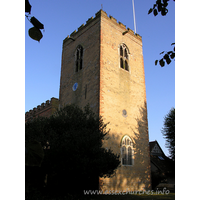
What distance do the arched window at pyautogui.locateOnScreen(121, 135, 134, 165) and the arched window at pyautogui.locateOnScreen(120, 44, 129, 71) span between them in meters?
7.03

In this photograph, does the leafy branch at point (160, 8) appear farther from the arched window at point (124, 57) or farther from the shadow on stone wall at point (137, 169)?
the arched window at point (124, 57)

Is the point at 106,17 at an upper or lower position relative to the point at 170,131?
upper

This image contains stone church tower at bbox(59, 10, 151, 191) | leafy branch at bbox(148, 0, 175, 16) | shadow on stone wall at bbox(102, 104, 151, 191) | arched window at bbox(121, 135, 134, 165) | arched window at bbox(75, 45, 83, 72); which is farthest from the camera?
arched window at bbox(75, 45, 83, 72)

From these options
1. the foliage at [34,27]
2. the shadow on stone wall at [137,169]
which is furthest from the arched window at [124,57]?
the foliage at [34,27]

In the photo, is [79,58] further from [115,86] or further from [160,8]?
[160,8]

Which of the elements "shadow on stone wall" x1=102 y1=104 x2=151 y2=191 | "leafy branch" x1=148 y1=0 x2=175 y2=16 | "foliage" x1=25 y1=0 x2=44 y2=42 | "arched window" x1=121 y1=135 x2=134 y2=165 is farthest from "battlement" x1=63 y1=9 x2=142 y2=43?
"foliage" x1=25 y1=0 x2=44 y2=42

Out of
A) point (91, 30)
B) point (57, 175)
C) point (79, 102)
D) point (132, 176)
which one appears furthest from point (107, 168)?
point (91, 30)

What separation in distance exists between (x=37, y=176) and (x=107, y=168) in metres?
3.97

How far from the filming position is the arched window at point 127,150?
1522 cm

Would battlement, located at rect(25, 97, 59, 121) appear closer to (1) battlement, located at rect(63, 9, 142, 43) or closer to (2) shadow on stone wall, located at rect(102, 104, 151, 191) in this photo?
(1) battlement, located at rect(63, 9, 142, 43)

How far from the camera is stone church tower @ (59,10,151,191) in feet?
49.5

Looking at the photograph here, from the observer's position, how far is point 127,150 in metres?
15.7

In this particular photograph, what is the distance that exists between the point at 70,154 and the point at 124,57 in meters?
12.1

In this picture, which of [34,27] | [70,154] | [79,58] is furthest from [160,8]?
[79,58]
